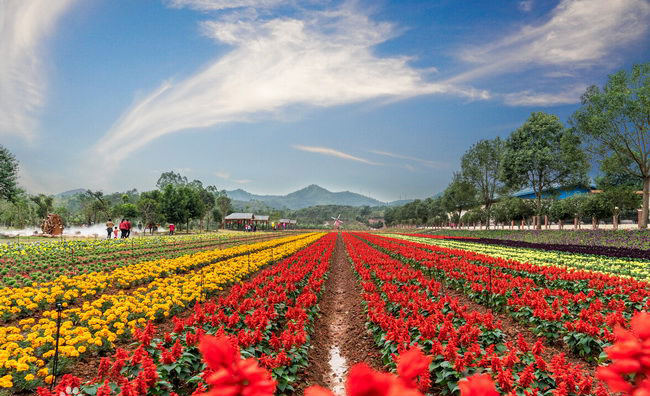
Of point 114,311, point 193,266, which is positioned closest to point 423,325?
point 114,311

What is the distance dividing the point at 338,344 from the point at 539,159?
1512 inches

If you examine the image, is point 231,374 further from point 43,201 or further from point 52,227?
point 43,201

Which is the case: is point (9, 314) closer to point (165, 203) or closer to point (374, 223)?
point (165, 203)

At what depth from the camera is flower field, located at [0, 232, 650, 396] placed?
3809 millimetres

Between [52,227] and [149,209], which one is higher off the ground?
[149,209]

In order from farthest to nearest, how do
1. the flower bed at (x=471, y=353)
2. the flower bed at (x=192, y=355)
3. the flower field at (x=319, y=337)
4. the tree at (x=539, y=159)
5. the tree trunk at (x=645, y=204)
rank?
the tree at (x=539, y=159) < the tree trunk at (x=645, y=204) < the flower bed at (x=192, y=355) < the flower bed at (x=471, y=353) < the flower field at (x=319, y=337)

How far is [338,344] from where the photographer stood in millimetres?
8773

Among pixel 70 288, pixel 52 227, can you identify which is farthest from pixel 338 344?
pixel 52 227

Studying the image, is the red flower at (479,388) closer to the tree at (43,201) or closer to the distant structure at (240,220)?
the tree at (43,201)

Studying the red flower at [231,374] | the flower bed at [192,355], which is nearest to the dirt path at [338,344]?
the flower bed at [192,355]

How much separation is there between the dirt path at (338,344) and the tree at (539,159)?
34.1 metres

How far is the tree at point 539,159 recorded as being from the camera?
3791cm

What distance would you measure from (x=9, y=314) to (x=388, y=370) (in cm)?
944

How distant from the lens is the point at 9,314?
891 cm
